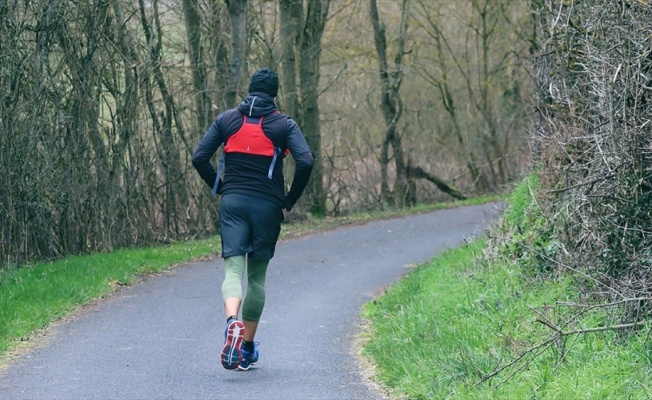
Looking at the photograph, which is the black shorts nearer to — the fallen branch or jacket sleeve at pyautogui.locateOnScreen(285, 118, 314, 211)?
jacket sleeve at pyautogui.locateOnScreen(285, 118, 314, 211)

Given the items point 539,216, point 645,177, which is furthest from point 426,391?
point 539,216

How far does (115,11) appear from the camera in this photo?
1661 centimetres

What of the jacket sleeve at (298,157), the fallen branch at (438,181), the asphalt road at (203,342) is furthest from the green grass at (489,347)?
the fallen branch at (438,181)

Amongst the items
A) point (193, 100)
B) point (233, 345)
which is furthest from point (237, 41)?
point (233, 345)

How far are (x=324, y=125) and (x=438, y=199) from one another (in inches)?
193

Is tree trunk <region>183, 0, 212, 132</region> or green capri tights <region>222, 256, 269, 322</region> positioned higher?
tree trunk <region>183, 0, 212, 132</region>

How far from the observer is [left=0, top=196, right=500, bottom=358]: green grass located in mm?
9609

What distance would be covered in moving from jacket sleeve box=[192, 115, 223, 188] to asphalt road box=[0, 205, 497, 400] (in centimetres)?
151

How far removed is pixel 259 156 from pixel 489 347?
2.21m

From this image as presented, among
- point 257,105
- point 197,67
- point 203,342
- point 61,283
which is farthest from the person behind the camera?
point 197,67

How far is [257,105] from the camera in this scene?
25.2ft

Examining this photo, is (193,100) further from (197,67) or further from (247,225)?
(247,225)

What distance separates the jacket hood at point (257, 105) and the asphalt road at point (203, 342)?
1.98 m

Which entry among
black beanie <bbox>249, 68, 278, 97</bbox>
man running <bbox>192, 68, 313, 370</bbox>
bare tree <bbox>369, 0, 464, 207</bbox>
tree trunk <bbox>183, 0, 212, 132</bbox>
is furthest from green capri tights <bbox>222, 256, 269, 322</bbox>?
bare tree <bbox>369, 0, 464, 207</bbox>
